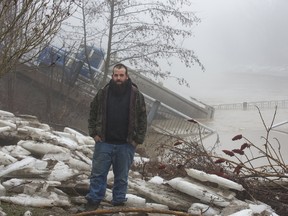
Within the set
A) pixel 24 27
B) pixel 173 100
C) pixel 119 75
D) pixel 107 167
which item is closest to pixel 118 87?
pixel 119 75

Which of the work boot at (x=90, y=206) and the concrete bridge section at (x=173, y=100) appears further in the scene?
the concrete bridge section at (x=173, y=100)

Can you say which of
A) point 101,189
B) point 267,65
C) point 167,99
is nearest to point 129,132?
point 101,189

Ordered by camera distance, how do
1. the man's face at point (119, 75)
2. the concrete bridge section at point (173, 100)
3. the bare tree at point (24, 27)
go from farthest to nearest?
the concrete bridge section at point (173, 100) < the man's face at point (119, 75) < the bare tree at point (24, 27)

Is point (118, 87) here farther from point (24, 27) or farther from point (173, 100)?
point (173, 100)

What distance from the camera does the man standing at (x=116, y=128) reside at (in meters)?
4.55

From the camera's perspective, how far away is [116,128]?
15.1ft

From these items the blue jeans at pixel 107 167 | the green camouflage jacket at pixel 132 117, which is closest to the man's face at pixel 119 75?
the green camouflage jacket at pixel 132 117

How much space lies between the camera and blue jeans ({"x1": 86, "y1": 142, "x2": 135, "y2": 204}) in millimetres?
4637

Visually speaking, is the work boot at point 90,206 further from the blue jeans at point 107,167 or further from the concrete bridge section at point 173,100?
the concrete bridge section at point 173,100

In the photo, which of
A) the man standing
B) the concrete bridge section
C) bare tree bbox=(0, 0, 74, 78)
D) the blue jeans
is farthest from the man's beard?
the concrete bridge section

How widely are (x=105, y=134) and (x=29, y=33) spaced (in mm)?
1378

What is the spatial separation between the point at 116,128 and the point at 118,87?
1.46 feet

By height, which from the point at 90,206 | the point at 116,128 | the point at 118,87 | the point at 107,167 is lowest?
the point at 90,206

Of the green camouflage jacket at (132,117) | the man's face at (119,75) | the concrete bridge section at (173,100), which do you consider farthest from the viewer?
the concrete bridge section at (173,100)
